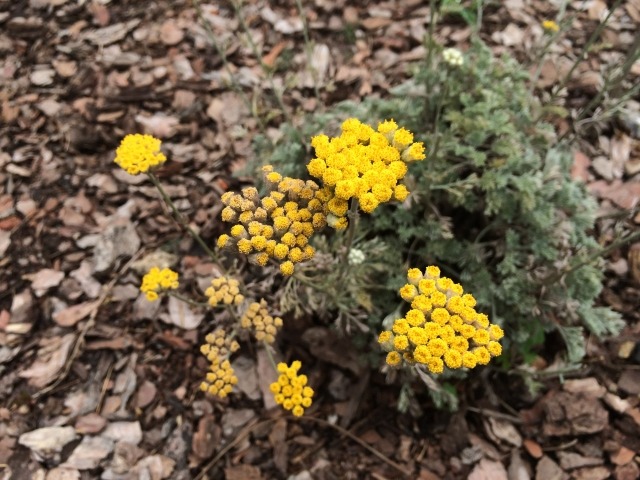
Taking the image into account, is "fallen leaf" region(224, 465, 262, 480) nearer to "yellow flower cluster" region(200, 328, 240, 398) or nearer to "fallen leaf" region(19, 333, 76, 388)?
"yellow flower cluster" region(200, 328, 240, 398)

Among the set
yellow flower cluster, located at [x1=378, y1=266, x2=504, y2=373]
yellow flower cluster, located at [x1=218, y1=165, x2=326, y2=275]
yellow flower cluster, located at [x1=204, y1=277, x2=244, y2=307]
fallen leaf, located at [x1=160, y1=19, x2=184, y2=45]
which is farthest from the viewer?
fallen leaf, located at [x1=160, y1=19, x2=184, y2=45]

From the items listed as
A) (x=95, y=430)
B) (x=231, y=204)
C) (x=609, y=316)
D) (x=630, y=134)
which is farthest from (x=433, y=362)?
(x=630, y=134)

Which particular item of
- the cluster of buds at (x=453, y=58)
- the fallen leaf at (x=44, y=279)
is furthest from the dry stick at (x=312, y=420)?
the cluster of buds at (x=453, y=58)

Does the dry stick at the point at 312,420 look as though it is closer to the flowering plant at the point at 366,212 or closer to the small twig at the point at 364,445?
the small twig at the point at 364,445

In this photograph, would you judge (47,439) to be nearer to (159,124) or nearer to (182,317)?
(182,317)

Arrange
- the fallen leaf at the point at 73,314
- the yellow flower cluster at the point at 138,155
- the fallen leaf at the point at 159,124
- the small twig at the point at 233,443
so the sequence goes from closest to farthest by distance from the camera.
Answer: the yellow flower cluster at the point at 138,155, the small twig at the point at 233,443, the fallen leaf at the point at 73,314, the fallen leaf at the point at 159,124

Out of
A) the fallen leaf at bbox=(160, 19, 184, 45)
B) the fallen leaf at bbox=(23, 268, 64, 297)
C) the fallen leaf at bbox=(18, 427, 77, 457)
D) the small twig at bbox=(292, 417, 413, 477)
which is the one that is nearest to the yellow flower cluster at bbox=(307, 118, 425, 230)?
the small twig at bbox=(292, 417, 413, 477)
